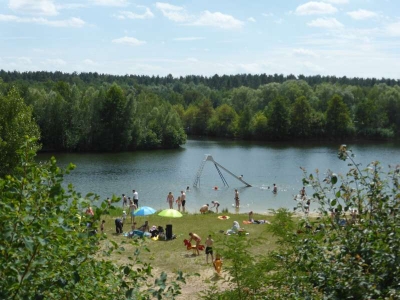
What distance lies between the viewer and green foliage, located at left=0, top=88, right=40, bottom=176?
27.5 meters

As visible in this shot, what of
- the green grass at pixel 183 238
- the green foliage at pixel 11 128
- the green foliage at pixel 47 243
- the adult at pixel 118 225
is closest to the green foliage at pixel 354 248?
the green foliage at pixel 47 243

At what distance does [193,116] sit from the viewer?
324 ft

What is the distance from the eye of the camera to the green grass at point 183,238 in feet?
59.2

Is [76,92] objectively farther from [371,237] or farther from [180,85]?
[180,85]

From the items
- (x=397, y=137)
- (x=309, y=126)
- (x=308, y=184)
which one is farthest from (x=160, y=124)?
(x=308, y=184)

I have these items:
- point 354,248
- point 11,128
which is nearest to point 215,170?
point 11,128

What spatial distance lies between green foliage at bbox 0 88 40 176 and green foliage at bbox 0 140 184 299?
22367 millimetres

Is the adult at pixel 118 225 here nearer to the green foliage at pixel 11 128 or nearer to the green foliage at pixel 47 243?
the green foliage at pixel 11 128

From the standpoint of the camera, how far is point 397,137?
83.6 meters

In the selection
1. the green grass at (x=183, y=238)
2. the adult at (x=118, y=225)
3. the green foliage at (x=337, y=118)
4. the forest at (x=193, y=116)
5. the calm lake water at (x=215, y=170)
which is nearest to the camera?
the green grass at (x=183, y=238)

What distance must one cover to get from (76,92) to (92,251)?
6488cm

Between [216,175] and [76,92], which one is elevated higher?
[76,92]

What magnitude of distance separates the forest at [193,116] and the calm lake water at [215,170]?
12.3ft

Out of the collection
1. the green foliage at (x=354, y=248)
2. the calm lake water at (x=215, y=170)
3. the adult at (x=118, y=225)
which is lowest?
the calm lake water at (x=215, y=170)
